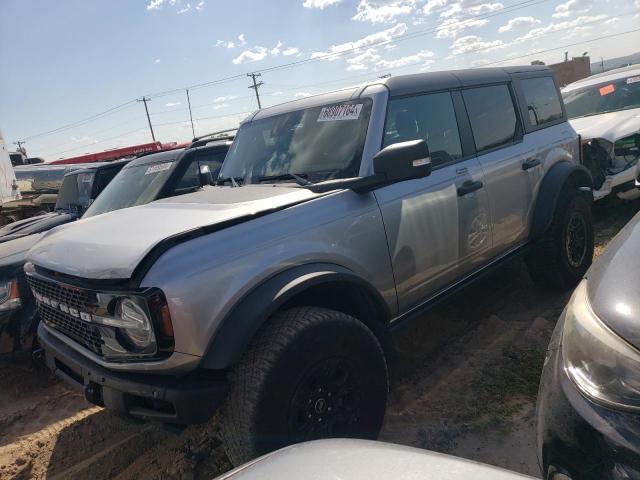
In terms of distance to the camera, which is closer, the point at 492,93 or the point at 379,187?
the point at 379,187

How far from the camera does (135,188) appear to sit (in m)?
5.54

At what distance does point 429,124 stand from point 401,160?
3.19 feet

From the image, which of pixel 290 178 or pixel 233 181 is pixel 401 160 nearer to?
pixel 290 178

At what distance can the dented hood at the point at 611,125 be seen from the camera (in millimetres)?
6711

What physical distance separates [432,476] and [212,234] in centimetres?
143

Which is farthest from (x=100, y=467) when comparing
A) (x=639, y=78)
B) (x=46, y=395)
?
(x=639, y=78)

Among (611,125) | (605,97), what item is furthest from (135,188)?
(605,97)

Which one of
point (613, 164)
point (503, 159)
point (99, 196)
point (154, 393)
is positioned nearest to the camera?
point (154, 393)

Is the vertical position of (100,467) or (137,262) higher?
(137,262)

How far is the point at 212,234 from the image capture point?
2.26 m

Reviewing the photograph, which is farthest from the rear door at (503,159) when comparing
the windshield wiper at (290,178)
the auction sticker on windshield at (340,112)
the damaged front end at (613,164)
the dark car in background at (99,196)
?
the damaged front end at (613,164)

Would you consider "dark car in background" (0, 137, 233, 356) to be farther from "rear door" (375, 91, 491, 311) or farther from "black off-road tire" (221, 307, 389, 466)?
"black off-road tire" (221, 307, 389, 466)

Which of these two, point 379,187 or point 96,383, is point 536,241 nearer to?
point 379,187

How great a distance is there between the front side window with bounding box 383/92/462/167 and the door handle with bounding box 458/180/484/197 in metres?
0.21
